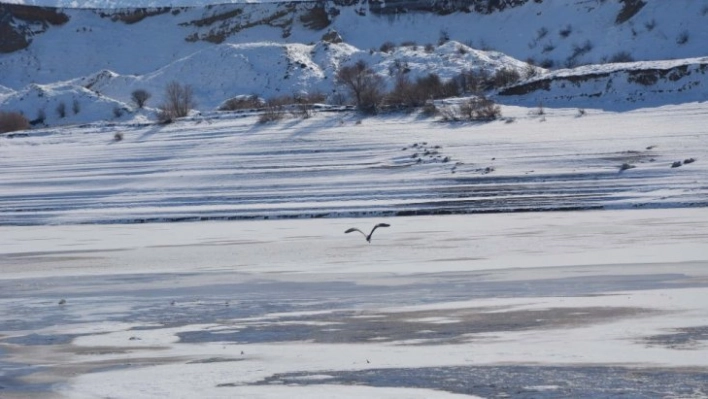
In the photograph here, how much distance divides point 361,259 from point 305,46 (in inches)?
1715

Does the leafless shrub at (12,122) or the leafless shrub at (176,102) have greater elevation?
the leafless shrub at (176,102)

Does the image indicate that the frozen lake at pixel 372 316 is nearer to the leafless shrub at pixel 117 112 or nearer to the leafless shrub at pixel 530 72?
the leafless shrub at pixel 530 72

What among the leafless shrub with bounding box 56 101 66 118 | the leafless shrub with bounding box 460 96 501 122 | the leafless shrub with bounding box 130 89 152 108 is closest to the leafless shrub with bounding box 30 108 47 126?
the leafless shrub with bounding box 56 101 66 118

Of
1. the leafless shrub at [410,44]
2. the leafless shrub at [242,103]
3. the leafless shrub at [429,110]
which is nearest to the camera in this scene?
the leafless shrub at [429,110]

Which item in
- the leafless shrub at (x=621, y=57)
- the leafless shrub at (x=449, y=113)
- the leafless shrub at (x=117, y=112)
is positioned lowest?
the leafless shrub at (x=117, y=112)

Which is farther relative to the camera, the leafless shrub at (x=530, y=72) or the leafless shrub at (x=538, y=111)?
the leafless shrub at (x=530, y=72)

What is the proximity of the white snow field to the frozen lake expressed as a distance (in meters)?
0.05

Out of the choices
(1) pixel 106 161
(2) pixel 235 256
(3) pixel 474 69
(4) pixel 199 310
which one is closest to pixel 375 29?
(3) pixel 474 69

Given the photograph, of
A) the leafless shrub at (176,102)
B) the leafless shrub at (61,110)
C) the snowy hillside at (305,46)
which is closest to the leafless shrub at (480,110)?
the snowy hillside at (305,46)

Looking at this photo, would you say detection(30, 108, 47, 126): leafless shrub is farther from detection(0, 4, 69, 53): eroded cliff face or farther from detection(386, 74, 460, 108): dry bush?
detection(386, 74, 460, 108): dry bush

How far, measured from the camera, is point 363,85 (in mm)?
49906

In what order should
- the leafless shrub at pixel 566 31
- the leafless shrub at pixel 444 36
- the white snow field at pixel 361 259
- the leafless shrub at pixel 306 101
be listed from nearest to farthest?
the white snow field at pixel 361 259, the leafless shrub at pixel 306 101, the leafless shrub at pixel 566 31, the leafless shrub at pixel 444 36

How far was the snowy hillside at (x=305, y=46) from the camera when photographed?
184 feet

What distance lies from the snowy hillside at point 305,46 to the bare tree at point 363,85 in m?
2.01
